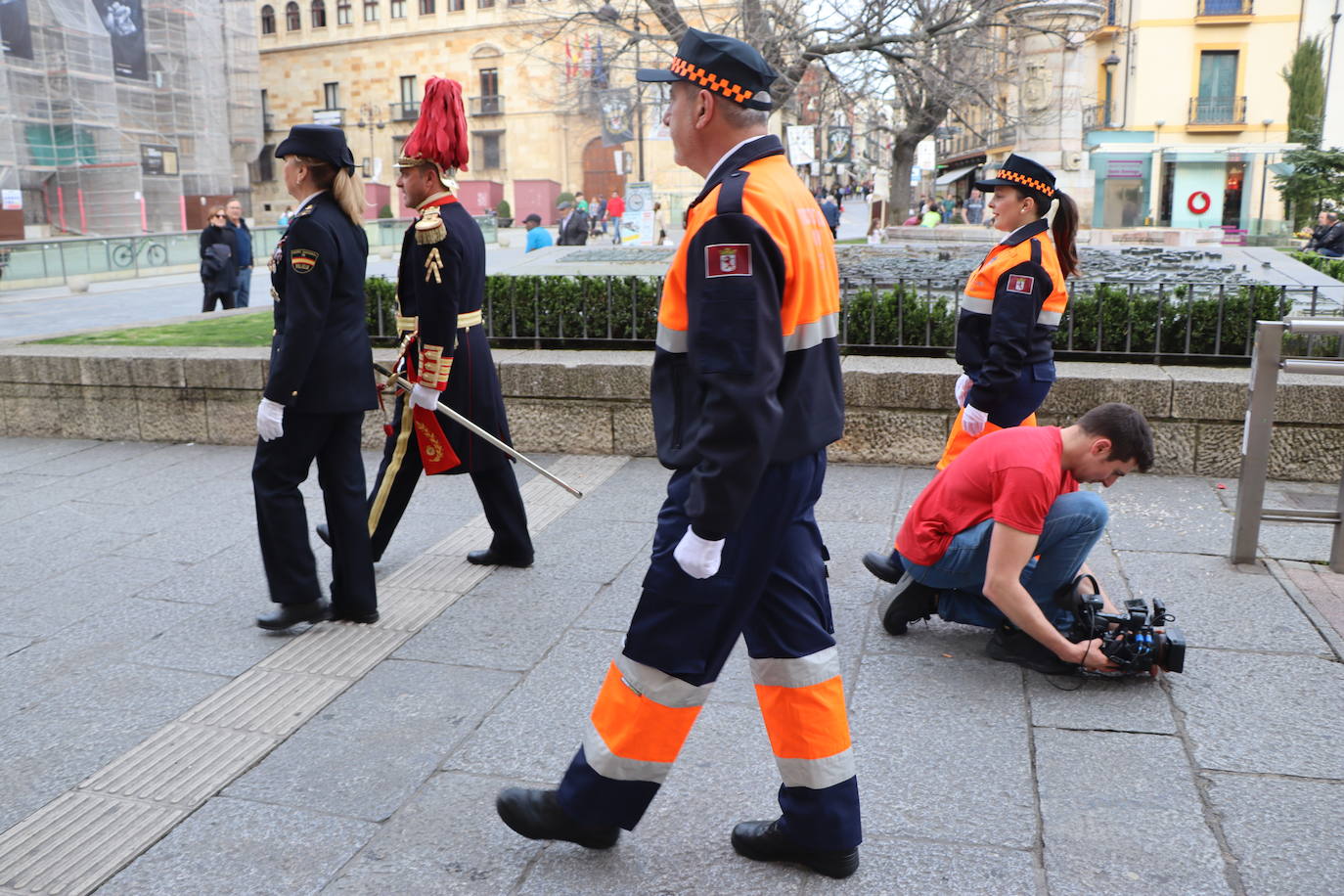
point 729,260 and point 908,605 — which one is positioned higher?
point 729,260

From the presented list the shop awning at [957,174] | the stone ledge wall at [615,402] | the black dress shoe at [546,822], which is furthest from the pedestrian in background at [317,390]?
the shop awning at [957,174]

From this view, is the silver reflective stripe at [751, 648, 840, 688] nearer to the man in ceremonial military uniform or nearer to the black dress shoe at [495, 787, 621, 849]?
the black dress shoe at [495, 787, 621, 849]

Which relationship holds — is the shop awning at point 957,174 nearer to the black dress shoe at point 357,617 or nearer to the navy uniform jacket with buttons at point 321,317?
the navy uniform jacket with buttons at point 321,317

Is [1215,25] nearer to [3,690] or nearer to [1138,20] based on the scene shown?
[1138,20]

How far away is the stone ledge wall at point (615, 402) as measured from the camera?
6.52 meters

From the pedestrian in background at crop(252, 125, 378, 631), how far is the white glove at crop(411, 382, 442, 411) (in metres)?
0.27

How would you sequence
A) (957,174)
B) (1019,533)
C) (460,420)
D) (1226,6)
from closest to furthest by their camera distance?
1. (1019,533)
2. (460,420)
3. (1226,6)
4. (957,174)

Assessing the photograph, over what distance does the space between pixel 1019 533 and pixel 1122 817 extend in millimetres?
912

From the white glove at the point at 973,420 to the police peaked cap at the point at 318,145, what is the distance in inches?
99.2

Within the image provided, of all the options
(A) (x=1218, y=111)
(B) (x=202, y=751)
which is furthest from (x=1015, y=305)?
(A) (x=1218, y=111)

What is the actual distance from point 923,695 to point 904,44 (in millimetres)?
10163

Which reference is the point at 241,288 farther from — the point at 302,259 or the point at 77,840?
the point at 77,840

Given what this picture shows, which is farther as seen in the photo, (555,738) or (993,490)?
(993,490)

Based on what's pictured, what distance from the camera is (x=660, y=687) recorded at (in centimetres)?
259
